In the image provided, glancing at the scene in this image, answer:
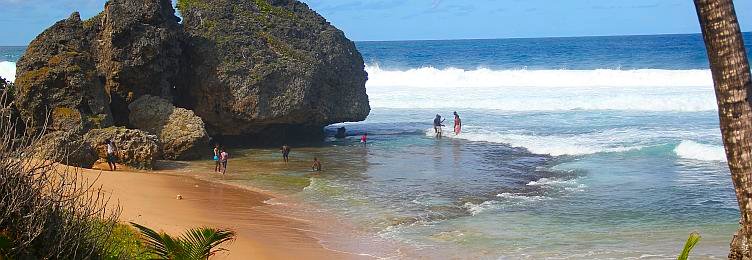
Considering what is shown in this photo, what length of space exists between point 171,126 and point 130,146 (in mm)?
2489

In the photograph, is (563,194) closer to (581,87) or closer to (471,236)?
(471,236)

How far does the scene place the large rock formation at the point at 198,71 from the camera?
23578 mm

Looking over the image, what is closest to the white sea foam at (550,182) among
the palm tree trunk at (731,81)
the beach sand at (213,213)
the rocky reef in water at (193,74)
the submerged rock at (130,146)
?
the beach sand at (213,213)

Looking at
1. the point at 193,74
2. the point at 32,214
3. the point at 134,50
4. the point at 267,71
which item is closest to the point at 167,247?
the point at 32,214

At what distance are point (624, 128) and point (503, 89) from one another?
22.6 m

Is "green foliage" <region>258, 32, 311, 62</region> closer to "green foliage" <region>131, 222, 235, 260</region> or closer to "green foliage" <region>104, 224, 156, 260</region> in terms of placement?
"green foliage" <region>104, 224, 156, 260</region>

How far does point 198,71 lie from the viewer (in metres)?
27.0

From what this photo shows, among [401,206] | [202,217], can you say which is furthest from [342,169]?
[202,217]

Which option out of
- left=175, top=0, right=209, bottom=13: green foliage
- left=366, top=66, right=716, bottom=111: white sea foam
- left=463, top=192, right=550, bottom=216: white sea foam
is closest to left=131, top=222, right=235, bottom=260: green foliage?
left=463, top=192, right=550, bottom=216: white sea foam

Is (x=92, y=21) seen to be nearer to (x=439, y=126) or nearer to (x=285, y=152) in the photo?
(x=285, y=152)

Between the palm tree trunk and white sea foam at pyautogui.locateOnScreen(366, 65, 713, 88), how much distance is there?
4786 centimetres

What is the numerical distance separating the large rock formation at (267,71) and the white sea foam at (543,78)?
29385 millimetres

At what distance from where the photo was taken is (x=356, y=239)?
14.5 m

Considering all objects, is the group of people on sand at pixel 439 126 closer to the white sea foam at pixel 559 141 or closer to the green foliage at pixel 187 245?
the white sea foam at pixel 559 141
